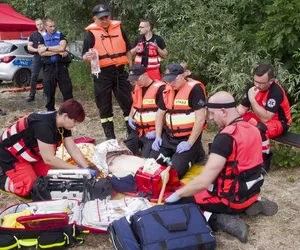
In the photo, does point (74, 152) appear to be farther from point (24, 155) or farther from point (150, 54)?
point (150, 54)

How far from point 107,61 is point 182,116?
1.68m

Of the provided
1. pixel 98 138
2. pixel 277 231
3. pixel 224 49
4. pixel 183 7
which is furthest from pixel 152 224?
pixel 183 7

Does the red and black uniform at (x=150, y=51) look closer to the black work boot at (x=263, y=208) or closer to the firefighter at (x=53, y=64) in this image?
the firefighter at (x=53, y=64)

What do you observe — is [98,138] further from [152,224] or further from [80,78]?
[80,78]

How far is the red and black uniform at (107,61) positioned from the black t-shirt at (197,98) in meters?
1.63

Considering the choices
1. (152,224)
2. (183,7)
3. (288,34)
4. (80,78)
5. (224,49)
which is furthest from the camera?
(80,78)

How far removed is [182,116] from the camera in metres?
4.69

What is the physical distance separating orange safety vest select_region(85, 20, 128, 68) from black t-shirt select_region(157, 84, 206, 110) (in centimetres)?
164

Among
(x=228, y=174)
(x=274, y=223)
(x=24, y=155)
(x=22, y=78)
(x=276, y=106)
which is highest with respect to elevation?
(x=276, y=106)

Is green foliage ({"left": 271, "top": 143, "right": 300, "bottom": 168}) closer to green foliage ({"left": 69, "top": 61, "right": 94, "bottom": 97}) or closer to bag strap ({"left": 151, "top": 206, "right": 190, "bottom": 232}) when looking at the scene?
bag strap ({"left": 151, "top": 206, "right": 190, "bottom": 232})

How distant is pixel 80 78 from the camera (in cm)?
1034

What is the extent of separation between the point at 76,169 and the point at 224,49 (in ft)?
14.1

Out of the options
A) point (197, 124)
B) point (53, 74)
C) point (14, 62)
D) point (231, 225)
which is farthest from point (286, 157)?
point (14, 62)

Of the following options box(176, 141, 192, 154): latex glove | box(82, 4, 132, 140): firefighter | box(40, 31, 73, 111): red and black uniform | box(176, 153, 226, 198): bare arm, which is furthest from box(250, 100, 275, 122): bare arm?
box(40, 31, 73, 111): red and black uniform
